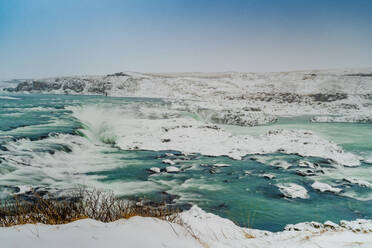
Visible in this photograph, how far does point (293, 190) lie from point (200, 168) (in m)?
3.48

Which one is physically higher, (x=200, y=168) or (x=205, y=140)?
(x=205, y=140)

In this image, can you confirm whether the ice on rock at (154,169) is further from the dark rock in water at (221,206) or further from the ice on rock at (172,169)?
the dark rock in water at (221,206)

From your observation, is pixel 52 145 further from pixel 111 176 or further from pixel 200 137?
pixel 200 137

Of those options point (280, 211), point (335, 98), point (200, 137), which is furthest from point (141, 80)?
point (280, 211)

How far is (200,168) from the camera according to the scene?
394 inches

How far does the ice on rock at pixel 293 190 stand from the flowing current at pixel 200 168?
0.12 metres

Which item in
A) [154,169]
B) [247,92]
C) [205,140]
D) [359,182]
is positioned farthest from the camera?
[247,92]

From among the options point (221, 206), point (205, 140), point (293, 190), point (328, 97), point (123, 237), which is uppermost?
point (328, 97)

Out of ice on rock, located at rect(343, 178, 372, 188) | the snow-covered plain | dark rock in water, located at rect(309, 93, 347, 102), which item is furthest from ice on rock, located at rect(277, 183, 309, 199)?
dark rock in water, located at rect(309, 93, 347, 102)

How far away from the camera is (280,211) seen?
6613 millimetres

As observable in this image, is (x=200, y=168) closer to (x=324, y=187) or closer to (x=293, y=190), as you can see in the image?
(x=293, y=190)

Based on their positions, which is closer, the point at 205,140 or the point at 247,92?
the point at 205,140

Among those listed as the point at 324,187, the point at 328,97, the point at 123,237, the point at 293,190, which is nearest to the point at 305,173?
the point at 324,187

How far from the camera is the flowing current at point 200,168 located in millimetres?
6984
